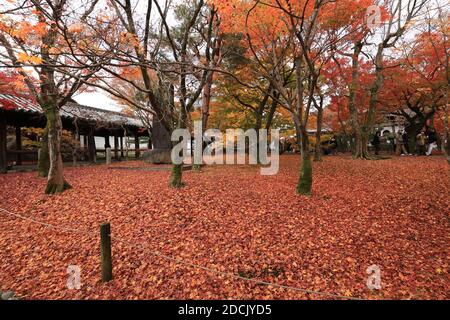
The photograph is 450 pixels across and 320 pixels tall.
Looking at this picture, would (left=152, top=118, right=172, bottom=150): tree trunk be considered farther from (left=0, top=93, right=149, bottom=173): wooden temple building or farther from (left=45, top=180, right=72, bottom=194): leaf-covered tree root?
(left=45, top=180, right=72, bottom=194): leaf-covered tree root

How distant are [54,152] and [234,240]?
21.5 ft

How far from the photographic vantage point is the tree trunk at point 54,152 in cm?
695

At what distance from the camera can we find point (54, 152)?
7.05m

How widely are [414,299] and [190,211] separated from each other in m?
4.39

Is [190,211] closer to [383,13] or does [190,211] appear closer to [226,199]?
[226,199]

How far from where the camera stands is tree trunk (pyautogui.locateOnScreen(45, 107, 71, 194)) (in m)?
6.95

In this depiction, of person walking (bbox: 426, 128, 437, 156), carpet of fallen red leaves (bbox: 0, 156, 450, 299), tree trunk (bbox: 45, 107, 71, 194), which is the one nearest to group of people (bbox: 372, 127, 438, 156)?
person walking (bbox: 426, 128, 437, 156)

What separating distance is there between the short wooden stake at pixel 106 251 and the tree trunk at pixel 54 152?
200 inches

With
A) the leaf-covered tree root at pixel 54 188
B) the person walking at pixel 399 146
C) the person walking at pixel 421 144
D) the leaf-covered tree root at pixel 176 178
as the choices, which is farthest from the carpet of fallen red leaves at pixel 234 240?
the person walking at pixel 399 146

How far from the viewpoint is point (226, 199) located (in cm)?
637

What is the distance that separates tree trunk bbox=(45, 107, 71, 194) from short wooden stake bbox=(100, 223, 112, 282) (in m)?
5.07

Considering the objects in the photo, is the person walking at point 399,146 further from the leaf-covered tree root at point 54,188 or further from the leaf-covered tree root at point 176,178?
the leaf-covered tree root at point 54,188
